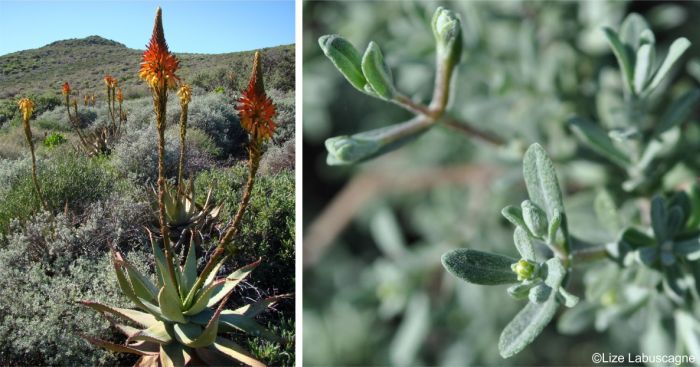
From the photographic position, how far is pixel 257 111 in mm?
1647

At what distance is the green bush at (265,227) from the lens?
74.8 inches

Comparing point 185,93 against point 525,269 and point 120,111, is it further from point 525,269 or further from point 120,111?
point 525,269

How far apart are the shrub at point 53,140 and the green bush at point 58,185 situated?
0.11ft

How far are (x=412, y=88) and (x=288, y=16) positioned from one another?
2.98ft

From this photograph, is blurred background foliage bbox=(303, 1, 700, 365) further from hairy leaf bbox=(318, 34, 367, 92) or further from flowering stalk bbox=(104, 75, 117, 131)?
flowering stalk bbox=(104, 75, 117, 131)

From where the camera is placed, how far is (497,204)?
0.95m

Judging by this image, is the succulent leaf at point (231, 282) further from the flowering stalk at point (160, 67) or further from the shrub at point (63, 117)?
the shrub at point (63, 117)

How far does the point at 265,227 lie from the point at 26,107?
0.71 m

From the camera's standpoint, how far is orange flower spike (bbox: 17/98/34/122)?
184 cm

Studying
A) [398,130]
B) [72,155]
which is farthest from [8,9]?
[398,130]

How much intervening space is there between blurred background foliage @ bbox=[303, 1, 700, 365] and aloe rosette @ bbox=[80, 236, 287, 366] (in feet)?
2.15

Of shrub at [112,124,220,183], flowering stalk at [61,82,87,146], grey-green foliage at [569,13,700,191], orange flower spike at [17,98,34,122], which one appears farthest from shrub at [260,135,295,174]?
grey-green foliage at [569,13,700,191]

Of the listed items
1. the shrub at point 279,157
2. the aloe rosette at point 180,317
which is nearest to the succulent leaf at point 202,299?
the aloe rosette at point 180,317

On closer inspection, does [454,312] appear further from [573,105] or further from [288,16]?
[288,16]
